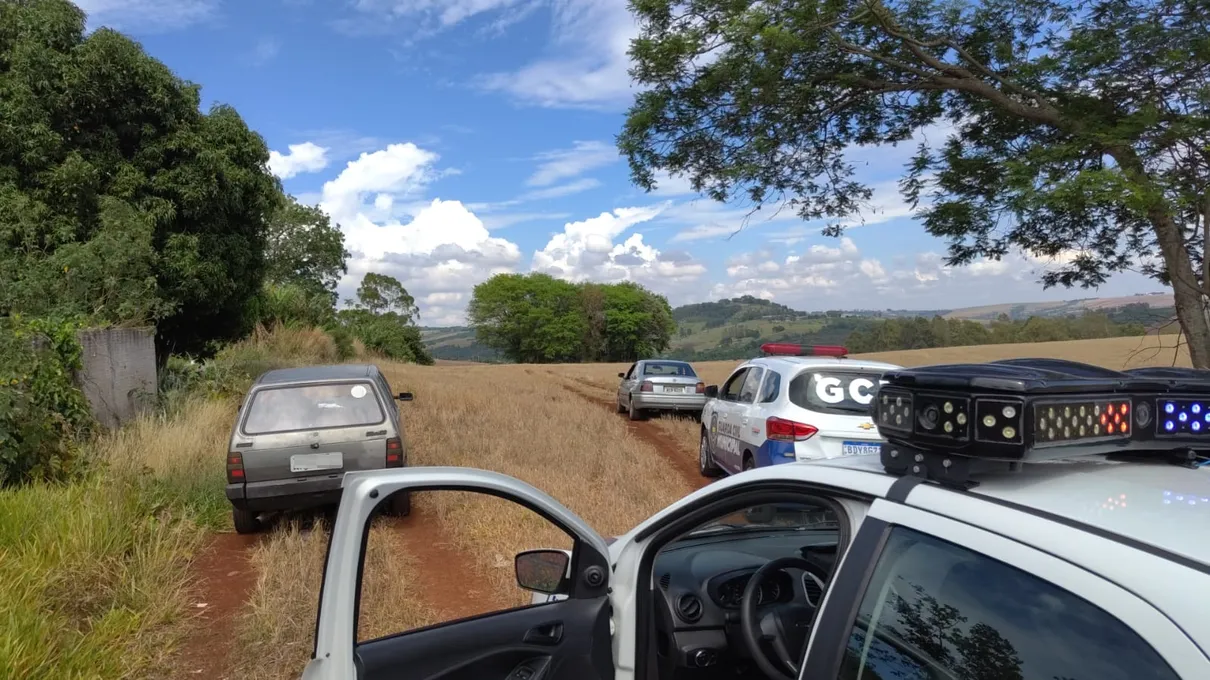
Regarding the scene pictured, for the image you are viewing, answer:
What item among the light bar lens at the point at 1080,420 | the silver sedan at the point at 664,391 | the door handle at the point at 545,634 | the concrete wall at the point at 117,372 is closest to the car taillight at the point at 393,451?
the concrete wall at the point at 117,372

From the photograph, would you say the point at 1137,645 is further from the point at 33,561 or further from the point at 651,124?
the point at 651,124

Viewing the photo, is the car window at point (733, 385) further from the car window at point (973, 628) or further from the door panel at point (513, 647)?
the car window at point (973, 628)

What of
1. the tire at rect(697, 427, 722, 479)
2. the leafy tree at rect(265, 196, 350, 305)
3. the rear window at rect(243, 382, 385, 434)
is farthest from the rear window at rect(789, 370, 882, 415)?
the leafy tree at rect(265, 196, 350, 305)

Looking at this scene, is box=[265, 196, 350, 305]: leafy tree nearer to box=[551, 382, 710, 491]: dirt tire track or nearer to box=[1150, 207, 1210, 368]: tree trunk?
box=[551, 382, 710, 491]: dirt tire track

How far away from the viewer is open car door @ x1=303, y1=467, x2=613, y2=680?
216 centimetres

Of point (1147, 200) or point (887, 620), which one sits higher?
point (1147, 200)

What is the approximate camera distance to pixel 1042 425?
5.58ft

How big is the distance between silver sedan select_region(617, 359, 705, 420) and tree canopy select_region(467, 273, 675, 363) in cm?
7380

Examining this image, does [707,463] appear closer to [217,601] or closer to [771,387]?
[771,387]

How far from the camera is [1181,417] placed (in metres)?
1.93

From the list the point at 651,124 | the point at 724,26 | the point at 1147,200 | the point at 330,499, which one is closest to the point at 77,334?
the point at 330,499

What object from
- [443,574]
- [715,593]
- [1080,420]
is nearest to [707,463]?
[443,574]

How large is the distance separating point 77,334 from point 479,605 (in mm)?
7406

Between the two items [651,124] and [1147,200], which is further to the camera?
[651,124]
